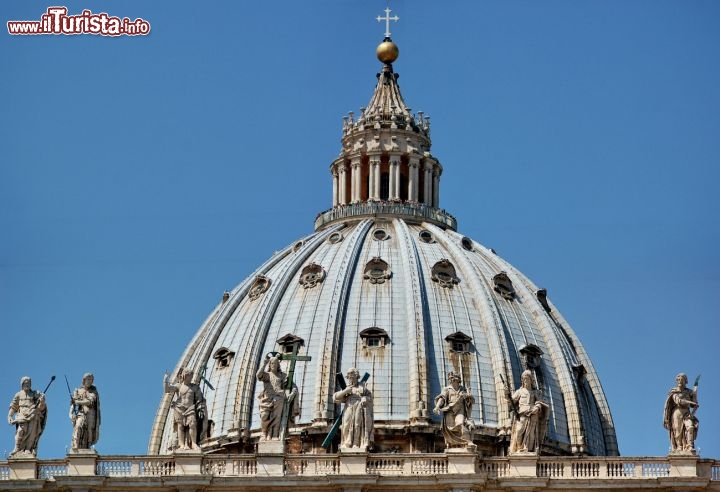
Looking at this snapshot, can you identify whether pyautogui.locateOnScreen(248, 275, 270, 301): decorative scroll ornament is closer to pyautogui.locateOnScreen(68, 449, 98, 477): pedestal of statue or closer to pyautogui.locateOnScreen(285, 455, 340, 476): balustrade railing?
pyautogui.locateOnScreen(68, 449, 98, 477): pedestal of statue

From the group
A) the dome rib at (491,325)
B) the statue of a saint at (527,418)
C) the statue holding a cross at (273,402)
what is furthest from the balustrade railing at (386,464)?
the dome rib at (491,325)

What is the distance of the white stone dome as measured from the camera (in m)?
150

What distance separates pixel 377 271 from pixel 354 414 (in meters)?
61.5

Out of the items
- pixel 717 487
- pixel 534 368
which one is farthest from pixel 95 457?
pixel 534 368

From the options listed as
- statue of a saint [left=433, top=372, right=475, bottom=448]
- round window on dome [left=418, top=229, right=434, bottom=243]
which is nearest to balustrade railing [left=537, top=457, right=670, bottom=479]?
statue of a saint [left=433, top=372, right=475, bottom=448]

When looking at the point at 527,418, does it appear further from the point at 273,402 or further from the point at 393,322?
the point at 393,322

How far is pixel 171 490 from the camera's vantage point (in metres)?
99.2

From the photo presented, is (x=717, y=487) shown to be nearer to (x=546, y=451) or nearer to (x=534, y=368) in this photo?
(x=546, y=451)

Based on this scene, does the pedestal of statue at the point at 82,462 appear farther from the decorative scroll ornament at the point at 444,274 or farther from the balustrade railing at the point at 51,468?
the decorative scroll ornament at the point at 444,274

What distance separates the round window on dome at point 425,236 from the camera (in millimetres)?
164000

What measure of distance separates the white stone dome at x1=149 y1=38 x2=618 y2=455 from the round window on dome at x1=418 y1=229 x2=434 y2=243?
0.91 feet

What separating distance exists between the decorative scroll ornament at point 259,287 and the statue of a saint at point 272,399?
6077cm

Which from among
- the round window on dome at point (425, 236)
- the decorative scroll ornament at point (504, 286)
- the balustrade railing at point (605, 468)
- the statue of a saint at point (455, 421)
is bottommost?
the balustrade railing at point (605, 468)

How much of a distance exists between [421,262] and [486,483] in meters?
63.8
